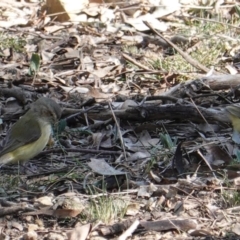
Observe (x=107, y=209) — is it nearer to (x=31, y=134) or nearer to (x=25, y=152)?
(x=25, y=152)

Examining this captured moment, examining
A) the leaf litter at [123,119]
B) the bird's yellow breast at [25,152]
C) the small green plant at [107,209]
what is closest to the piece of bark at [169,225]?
the leaf litter at [123,119]

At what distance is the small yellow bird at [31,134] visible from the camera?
20.0 feet

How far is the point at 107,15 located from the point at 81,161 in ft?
15.2

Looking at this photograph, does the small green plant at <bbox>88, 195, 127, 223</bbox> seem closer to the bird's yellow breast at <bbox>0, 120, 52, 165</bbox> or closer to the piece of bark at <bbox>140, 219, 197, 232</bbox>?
the piece of bark at <bbox>140, 219, 197, 232</bbox>

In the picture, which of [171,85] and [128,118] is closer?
[128,118]

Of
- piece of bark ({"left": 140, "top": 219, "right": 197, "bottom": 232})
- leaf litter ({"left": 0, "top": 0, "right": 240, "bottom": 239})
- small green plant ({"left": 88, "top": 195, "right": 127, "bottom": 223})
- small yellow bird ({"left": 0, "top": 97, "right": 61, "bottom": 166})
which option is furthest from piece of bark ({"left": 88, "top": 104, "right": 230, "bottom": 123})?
piece of bark ({"left": 140, "top": 219, "right": 197, "bottom": 232})

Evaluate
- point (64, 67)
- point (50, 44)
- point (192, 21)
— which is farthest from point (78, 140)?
point (192, 21)

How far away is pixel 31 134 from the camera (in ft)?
20.3

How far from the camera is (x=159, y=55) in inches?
351

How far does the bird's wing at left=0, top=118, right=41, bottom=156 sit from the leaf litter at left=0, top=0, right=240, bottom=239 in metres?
0.19

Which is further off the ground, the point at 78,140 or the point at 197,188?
the point at 197,188

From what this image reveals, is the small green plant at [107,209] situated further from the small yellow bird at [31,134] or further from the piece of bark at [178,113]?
the piece of bark at [178,113]

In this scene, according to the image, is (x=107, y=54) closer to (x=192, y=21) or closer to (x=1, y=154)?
(x=192, y=21)

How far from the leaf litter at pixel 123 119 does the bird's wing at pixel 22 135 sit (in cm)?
19
